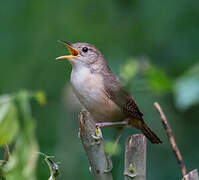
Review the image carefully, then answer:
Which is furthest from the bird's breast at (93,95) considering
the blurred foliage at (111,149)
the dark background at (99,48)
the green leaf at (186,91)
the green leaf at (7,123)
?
the green leaf at (7,123)

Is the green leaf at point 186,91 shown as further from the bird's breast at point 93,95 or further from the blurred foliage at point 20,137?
the blurred foliage at point 20,137

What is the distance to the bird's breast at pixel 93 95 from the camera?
11.3ft

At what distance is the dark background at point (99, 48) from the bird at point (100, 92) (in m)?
1.08

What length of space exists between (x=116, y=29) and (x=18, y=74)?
1596mm

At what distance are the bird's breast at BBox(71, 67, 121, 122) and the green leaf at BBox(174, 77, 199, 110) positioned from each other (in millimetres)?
513

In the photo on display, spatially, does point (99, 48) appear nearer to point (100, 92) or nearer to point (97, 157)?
point (100, 92)

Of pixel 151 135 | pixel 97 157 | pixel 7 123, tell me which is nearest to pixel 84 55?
pixel 151 135

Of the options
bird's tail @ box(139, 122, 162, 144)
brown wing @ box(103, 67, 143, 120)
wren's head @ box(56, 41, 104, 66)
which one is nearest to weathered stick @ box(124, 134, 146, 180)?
bird's tail @ box(139, 122, 162, 144)

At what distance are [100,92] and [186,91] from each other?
67 cm

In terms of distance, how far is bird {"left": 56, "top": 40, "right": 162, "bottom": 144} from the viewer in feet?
11.4

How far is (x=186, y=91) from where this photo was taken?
11.7 ft

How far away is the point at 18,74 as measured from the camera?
6055 mm

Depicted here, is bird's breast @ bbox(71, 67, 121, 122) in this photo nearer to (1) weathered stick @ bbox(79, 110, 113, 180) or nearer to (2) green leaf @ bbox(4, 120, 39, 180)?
(1) weathered stick @ bbox(79, 110, 113, 180)

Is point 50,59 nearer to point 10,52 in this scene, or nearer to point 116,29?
point 10,52
